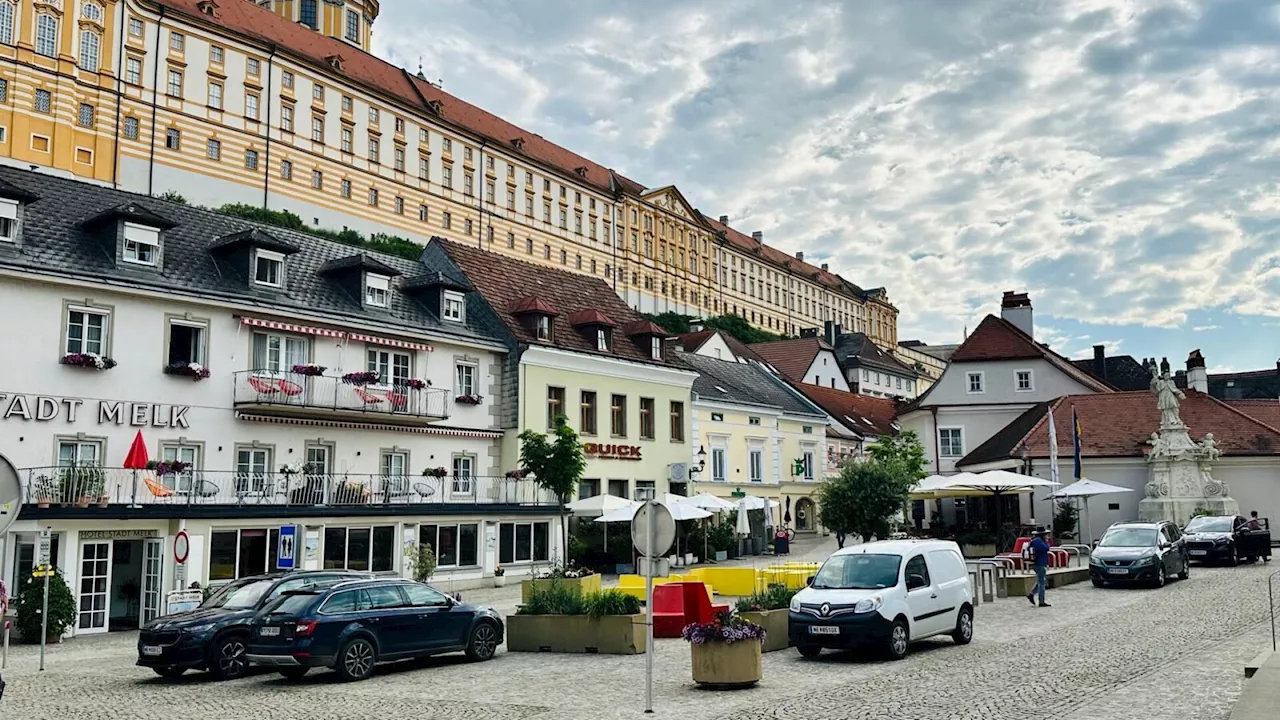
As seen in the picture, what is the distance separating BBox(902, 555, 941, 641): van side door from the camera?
17812 mm

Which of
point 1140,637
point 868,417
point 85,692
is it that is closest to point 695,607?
point 1140,637

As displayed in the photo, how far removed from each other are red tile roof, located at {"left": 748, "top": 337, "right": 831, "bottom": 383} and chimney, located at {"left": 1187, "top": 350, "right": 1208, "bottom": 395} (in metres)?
28.5

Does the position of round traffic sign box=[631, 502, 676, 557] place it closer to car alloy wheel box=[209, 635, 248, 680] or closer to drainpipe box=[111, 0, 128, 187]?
car alloy wheel box=[209, 635, 248, 680]

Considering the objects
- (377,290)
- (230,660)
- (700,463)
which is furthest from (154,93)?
(230,660)

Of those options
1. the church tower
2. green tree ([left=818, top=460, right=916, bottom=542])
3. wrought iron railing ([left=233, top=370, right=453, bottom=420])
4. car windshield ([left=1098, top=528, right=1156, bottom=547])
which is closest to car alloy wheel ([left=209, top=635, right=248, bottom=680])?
wrought iron railing ([left=233, top=370, right=453, bottom=420])

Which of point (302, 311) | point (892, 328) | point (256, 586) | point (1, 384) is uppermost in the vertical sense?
point (892, 328)

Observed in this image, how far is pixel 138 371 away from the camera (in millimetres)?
27656

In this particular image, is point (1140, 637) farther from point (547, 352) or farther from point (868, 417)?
point (868, 417)

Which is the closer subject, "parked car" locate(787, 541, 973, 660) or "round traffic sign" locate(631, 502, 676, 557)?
"round traffic sign" locate(631, 502, 676, 557)

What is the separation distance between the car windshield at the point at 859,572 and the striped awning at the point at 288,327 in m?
17.8

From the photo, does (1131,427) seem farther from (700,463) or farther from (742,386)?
(700,463)

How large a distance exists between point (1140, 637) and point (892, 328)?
160 metres

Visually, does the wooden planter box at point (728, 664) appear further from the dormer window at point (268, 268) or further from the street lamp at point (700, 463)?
the street lamp at point (700, 463)

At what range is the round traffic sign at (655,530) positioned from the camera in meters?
13.6
